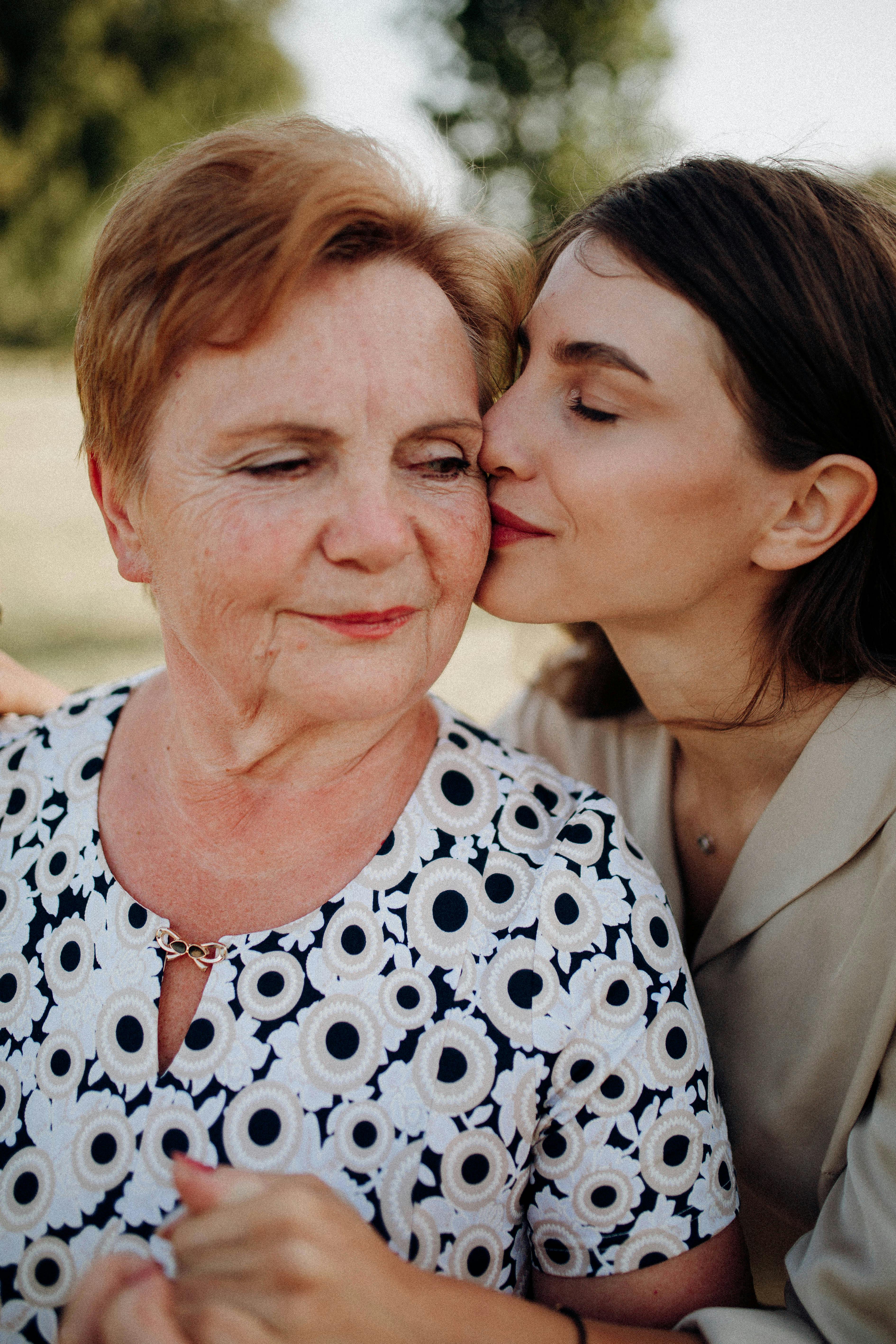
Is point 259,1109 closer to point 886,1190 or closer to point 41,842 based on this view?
point 41,842

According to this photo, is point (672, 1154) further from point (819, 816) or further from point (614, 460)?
point (614, 460)

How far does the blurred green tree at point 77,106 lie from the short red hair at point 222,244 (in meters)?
27.4

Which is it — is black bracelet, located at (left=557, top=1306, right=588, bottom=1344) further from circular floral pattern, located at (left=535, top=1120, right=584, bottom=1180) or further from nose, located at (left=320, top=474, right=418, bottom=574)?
nose, located at (left=320, top=474, right=418, bottom=574)

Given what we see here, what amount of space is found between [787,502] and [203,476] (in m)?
1.44

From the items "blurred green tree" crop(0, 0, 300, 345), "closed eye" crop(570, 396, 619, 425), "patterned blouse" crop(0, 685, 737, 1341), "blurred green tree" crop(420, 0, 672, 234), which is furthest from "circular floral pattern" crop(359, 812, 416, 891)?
"blurred green tree" crop(0, 0, 300, 345)

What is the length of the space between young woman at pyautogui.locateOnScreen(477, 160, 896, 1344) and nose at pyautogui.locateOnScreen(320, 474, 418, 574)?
A: 531mm

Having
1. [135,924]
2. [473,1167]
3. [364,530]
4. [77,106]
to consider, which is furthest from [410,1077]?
[77,106]

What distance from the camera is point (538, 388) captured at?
7.59 ft

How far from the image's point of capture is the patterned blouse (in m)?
1.71

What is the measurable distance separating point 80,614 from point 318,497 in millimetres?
9703

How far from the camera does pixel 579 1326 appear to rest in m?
1.62

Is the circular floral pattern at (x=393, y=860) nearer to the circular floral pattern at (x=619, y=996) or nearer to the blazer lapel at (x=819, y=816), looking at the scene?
the circular floral pattern at (x=619, y=996)

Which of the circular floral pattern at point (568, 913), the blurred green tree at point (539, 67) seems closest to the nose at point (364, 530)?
the circular floral pattern at point (568, 913)

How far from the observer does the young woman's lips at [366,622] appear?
1770 mm
